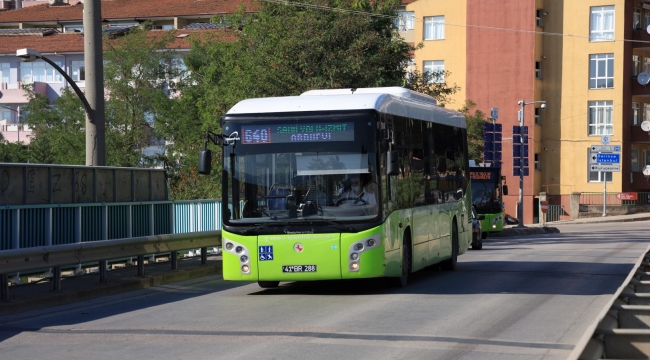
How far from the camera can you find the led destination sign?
51.9 feet

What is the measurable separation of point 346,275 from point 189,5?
75650mm

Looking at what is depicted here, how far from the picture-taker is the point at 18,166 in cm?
1797

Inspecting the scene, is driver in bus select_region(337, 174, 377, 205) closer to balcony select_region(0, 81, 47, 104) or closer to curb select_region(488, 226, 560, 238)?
curb select_region(488, 226, 560, 238)

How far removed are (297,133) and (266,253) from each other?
1.86 m

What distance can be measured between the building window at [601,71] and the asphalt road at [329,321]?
53.7m

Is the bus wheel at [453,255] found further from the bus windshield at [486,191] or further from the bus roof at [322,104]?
the bus windshield at [486,191]

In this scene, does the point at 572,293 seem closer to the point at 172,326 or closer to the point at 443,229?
the point at 443,229

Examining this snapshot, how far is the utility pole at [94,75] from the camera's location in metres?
20.5

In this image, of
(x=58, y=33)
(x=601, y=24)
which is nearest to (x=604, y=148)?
(x=601, y=24)

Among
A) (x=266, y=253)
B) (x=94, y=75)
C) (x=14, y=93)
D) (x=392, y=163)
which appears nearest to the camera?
(x=392, y=163)

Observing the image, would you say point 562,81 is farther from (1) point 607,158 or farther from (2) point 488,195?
(2) point 488,195

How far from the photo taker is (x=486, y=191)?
142ft

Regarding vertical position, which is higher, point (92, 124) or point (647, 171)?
point (92, 124)

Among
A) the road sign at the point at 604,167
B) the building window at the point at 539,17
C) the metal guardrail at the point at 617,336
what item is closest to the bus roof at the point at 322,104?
the metal guardrail at the point at 617,336
